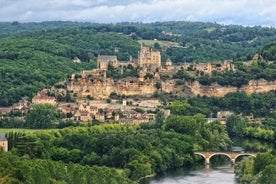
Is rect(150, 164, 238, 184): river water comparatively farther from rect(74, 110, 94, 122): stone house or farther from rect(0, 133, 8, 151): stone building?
rect(74, 110, 94, 122): stone house

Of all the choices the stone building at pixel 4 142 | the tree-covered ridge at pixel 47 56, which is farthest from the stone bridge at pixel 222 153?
the tree-covered ridge at pixel 47 56

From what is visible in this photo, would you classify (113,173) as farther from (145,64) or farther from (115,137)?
(145,64)

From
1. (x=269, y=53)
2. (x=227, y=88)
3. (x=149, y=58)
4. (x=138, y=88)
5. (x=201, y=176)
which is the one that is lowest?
(x=201, y=176)

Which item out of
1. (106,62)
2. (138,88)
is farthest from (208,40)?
(138,88)

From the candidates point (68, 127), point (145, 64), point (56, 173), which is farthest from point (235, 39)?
point (56, 173)

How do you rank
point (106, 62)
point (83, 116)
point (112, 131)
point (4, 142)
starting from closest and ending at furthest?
point (4, 142) < point (112, 131) < point (83, 116) < point (106, 62)

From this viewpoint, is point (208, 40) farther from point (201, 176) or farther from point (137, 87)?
point (201, 176)

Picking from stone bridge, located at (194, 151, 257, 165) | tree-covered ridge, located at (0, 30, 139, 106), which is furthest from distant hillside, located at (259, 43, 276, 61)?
stone bridge, located at (194, 151, 257, 165)
